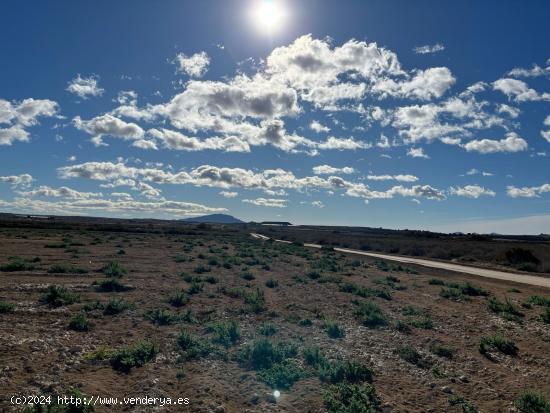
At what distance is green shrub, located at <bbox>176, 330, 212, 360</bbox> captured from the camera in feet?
36.0

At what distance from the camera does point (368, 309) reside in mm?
16688

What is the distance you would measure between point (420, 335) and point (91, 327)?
10.4 metres

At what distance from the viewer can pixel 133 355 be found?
407 inches

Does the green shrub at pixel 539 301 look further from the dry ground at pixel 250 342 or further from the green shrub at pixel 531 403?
the green shrub at pixel 531 403

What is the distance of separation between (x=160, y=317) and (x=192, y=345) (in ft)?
9.08

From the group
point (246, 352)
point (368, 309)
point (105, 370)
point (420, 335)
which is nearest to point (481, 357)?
point (420, 335)

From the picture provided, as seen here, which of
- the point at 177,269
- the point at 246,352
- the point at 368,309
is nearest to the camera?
the point at 246,352

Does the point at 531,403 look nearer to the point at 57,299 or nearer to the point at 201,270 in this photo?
the point at 57,299

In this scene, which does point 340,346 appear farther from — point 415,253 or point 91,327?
point 415,253

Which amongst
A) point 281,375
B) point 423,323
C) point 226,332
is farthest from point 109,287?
point 423,323

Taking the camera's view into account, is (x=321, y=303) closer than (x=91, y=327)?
No

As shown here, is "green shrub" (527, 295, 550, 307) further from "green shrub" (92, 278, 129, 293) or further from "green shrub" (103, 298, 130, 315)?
"green shrub" (92, 278, 129, 293)

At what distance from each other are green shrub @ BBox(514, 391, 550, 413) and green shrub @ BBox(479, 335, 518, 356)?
3.32 metres

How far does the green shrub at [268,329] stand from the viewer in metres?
13.2
